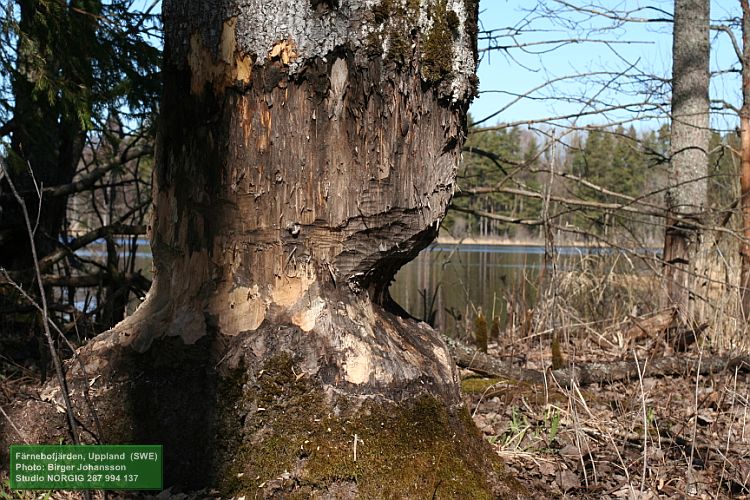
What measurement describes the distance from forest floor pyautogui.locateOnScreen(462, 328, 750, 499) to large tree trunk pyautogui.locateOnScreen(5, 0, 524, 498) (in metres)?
0.39

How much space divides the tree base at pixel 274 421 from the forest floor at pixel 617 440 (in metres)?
0.36

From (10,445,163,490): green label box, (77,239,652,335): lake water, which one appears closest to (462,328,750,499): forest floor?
(77,239,652,335): lake water

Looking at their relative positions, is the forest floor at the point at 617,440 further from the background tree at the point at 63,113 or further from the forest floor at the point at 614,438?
the background tree at the point at 63,113

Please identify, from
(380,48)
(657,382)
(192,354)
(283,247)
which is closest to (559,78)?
(657,382)

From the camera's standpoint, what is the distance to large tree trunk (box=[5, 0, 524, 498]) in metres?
1.99

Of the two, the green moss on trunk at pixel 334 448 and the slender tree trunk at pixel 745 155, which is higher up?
the slender tree trunk at pixel 745 155

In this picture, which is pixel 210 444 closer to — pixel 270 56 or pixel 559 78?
pixel 270 56

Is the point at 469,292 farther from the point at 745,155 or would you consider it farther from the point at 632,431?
the point at 632,431

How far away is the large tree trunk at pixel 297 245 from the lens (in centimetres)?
199

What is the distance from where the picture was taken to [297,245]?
210 cm

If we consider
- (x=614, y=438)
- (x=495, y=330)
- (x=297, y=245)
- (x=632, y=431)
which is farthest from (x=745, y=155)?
(x=297, y=245)

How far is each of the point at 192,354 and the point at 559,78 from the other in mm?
3350

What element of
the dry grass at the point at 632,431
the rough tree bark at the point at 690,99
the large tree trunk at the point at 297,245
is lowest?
the dry grass at the point at 632,431

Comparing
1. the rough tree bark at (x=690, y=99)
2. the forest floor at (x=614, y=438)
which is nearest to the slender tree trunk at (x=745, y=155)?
the rough tree bark at (x=690, y=99)
